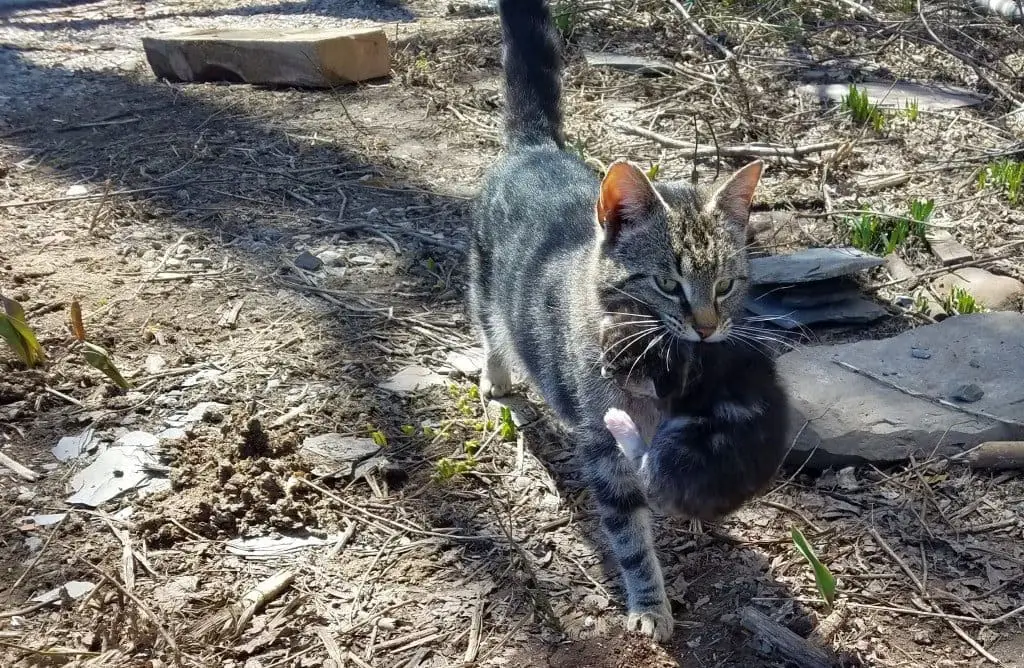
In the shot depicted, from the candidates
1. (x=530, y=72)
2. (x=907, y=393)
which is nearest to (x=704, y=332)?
(x=907, y=393)

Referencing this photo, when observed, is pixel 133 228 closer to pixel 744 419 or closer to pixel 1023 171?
pixel 744 419

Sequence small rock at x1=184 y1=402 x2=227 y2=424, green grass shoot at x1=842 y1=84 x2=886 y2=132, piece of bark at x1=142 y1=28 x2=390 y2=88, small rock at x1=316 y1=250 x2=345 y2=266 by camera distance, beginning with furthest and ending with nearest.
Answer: piece of bark at x1=142 y1=28 x2=390 y2=88, green grass shoot at x1=842 y1=84 x2=886 y2=132, small rock at x1=316 y1=250 x2=345 y2=266, small rock at x1=184 y1=402 x2=227 y2=424

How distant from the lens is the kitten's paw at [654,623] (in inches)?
104

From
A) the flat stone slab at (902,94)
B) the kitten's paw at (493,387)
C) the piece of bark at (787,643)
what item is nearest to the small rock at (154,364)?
the kitten's paw at (493,387)

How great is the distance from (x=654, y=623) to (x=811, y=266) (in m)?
1.99

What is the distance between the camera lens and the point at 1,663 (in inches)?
92.2

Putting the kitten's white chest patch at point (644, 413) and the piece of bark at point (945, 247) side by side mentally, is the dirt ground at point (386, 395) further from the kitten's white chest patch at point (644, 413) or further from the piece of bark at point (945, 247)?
the kitten's white chest patch at point (644, 413)

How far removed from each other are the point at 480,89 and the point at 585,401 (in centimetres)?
423

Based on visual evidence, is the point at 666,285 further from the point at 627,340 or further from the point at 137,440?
the point at 137,440

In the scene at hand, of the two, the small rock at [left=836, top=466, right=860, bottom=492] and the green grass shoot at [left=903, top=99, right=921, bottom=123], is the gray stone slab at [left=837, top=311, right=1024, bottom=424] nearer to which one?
the small rock at [left=836, top=466, right=860, bottom=492]

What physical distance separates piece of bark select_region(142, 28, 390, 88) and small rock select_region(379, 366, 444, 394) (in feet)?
11.6

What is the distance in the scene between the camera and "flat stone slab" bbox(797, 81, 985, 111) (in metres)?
5.96

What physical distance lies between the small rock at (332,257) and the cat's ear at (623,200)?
1.91 meters

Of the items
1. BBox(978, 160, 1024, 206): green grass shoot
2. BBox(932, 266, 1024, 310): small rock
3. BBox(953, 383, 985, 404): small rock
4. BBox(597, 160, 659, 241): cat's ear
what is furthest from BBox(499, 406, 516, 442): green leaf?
BBox(978, 160, 1024, 206): green grass shoot
